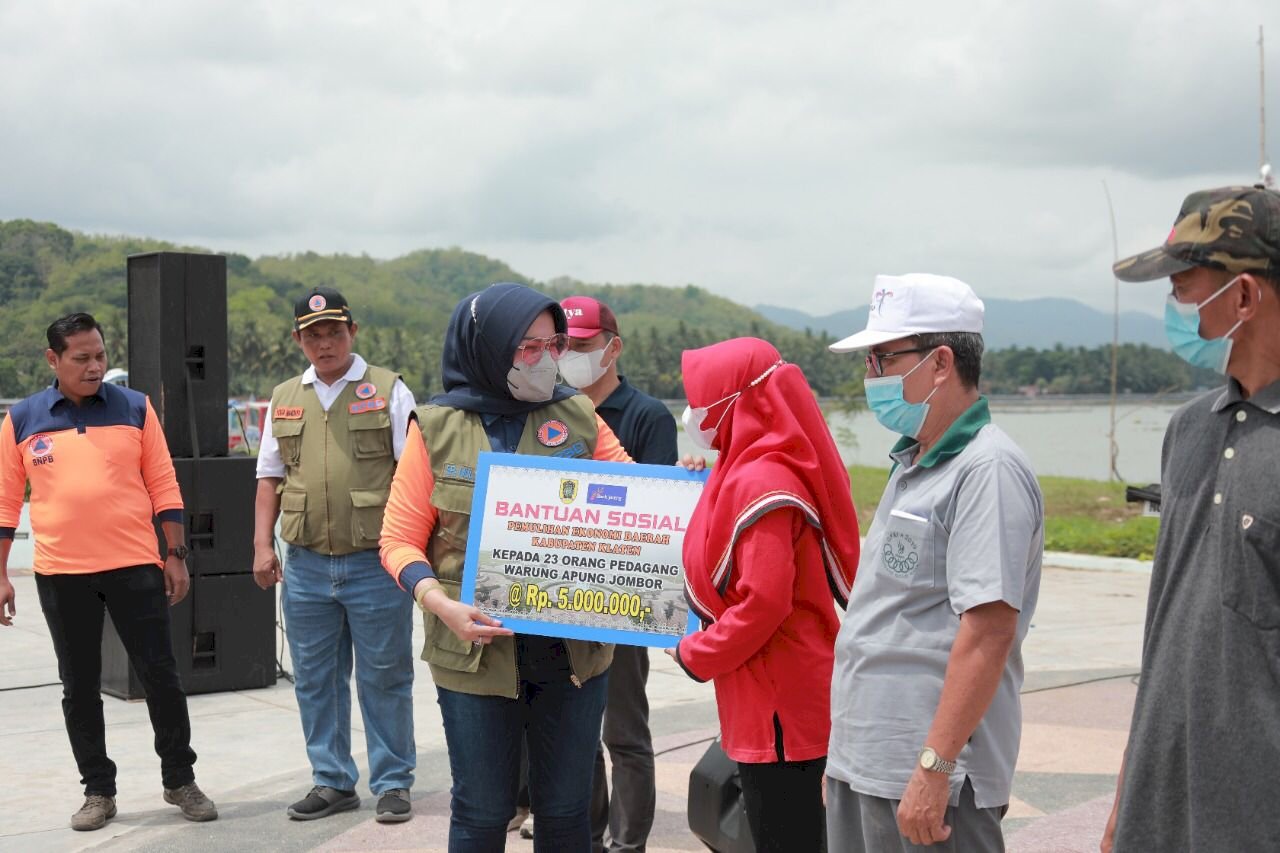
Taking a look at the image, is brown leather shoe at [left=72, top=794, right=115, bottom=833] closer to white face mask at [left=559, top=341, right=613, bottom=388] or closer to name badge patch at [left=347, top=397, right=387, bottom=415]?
name badge patch at [left=347, top=397, right=387, bottom=415]

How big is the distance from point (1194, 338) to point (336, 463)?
14.4 feet

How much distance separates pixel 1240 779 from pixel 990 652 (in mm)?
618

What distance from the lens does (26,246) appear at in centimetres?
1577

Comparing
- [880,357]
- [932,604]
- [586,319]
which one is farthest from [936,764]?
[586,319]

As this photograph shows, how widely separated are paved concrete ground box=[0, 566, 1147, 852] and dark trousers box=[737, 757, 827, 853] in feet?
6.52

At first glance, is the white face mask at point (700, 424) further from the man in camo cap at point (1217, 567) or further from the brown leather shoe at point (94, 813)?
the brown leather shoe at point (94, 813)

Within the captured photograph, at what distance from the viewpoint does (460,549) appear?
389 cm

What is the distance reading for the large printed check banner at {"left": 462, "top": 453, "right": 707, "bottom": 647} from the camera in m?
3.79

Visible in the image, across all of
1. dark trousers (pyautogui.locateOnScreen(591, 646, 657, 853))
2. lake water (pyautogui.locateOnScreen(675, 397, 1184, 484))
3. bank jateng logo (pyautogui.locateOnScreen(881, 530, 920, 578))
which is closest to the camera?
bank jateng logo (pyautogui.locateOnScreen(881, 530, 920, 578))

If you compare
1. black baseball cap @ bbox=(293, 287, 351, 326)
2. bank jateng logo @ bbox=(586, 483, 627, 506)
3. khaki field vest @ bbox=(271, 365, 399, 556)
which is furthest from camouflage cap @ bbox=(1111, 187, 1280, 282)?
black baseball cap @ bbox=(293, 287, 351, 326)

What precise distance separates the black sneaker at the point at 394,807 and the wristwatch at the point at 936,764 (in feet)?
11.6

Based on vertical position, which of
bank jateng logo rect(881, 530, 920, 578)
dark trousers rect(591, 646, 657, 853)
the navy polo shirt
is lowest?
dark trousers rect(591, 646, 657, 853)

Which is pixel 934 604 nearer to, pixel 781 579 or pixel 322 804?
pixel 781 579

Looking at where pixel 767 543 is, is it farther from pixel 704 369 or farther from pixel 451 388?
pixel 451 388
